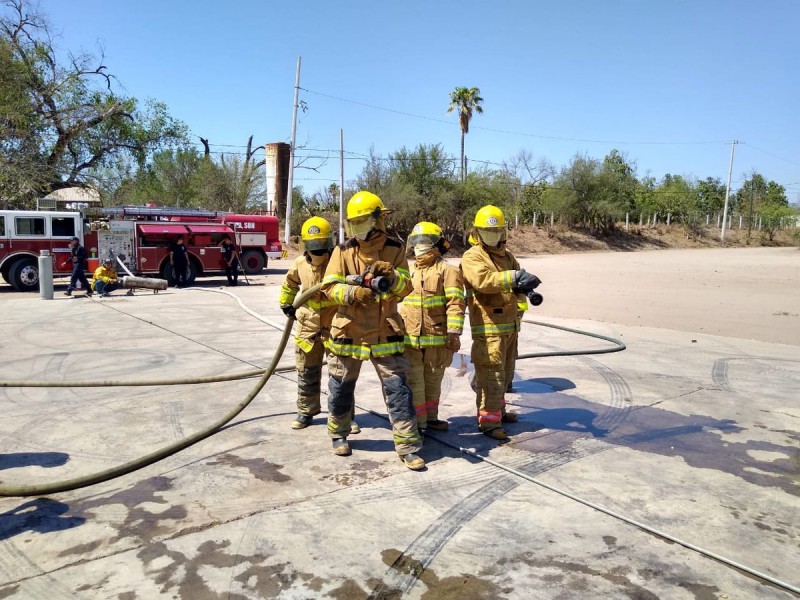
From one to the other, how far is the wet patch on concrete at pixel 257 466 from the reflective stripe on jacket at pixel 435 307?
1.38m

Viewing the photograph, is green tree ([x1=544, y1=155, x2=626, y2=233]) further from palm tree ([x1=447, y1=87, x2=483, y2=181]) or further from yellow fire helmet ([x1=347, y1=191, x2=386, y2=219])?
yellow fire helmet ([x1=347, y1=191, x2=386, y2=219])

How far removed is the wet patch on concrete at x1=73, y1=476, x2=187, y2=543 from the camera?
10.3 feet

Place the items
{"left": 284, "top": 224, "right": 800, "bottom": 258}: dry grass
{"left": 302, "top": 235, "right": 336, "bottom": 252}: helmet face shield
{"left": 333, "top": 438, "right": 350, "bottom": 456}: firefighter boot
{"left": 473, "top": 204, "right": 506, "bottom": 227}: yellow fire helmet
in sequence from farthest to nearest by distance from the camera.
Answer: {"left": 284, "top": 224, "right": 800, "bottom": 258}: dry grass
{"left": 302, "top": 235, "right": 336, "bottom": 252}: helmet face shield
{"left": 473, "top": 204, "right": 506, "bottom": 227}: yellow fire helmet
{"left": 333, "top": 438, "right": 350, "bottom": 456}: firefighter boot

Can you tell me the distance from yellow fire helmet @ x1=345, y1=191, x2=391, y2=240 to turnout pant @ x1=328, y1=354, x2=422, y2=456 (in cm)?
92

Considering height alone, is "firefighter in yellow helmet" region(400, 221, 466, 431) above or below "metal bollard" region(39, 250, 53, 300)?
above

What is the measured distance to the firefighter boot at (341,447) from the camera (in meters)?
4.27

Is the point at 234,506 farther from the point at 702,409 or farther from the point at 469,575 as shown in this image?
the point at 702,409

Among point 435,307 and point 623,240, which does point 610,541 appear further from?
point 623,240

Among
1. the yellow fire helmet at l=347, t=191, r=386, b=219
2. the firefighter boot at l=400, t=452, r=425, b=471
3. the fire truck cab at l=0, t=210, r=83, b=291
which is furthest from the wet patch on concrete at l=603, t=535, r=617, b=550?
the fire truck cab at l=0, t=210, r=83, b=291

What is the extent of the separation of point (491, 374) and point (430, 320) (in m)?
0.64

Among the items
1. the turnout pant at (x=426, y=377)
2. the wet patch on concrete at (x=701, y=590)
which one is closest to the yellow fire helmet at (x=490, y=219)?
the turnout pant at (x=426, y=377)

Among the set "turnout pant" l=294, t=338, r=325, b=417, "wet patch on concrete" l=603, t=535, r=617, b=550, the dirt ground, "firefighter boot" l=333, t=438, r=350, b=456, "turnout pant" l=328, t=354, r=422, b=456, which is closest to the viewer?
"wet patch on concrete" l=603, t=535, r=617, b=550

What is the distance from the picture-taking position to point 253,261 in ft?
70.5

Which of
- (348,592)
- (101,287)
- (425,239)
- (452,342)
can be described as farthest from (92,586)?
(101,287)
